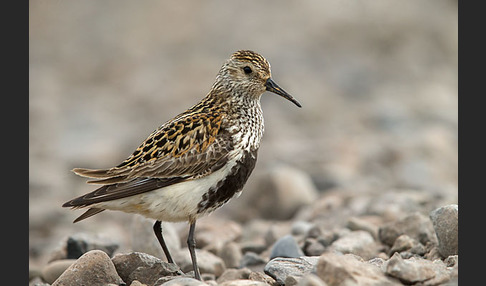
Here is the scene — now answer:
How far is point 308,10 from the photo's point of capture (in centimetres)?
2577

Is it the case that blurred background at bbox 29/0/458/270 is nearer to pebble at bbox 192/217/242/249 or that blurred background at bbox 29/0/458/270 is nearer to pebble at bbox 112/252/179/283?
pebble at bbox 192/217/242/249

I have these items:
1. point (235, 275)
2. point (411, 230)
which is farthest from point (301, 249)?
point (235, 275)

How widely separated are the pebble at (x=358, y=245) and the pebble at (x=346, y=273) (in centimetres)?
264

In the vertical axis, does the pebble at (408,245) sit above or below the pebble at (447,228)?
below

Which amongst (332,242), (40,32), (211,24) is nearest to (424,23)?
(211,24)

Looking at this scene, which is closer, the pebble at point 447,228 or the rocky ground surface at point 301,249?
the rocky ground surface at point 301,249

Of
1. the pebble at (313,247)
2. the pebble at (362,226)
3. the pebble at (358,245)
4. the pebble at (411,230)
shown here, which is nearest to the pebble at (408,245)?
the pebble at (411,230)

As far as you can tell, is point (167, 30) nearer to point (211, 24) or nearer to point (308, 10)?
point (211, 24)

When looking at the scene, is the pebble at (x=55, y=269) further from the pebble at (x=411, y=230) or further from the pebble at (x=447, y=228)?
the pebble at (x=447, y=228)

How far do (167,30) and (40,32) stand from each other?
189 inches

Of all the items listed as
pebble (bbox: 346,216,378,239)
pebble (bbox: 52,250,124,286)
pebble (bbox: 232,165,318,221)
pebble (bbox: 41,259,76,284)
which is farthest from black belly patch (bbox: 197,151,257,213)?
pebble (bbox: 232,165,318,221)

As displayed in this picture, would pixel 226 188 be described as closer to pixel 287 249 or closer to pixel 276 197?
pixel 287 249

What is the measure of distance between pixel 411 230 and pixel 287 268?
2.37 metres

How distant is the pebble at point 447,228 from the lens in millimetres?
7070
